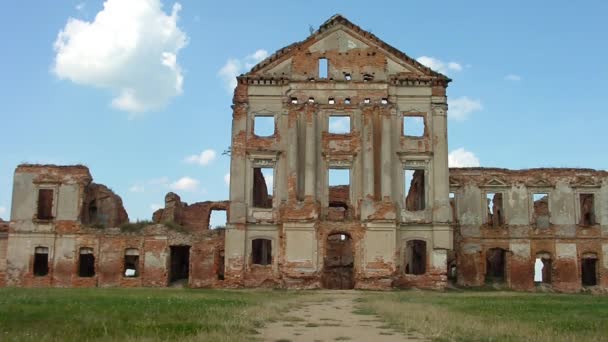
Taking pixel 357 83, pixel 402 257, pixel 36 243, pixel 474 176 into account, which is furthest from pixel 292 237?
pixel 36 243

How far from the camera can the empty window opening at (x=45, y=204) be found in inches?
1341

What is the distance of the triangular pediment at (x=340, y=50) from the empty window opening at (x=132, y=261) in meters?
10.6

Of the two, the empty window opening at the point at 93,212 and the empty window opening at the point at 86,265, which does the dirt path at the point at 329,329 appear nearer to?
the empty window opening at the point at 86,265

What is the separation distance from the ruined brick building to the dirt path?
549 inches

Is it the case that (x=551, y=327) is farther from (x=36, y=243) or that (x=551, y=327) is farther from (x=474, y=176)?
(x=36, y=243)

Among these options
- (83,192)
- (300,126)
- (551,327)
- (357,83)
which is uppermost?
(357,83)

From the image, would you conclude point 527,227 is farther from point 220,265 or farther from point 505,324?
point 505,324

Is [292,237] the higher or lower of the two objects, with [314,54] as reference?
lower

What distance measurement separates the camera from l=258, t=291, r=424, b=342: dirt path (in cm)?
1041

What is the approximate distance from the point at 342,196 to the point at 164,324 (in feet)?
81.6

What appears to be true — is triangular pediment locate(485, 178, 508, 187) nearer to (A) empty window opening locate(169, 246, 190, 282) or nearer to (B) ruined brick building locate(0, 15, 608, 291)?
(B) ruined brick building locate(0, 15, 608, 291)

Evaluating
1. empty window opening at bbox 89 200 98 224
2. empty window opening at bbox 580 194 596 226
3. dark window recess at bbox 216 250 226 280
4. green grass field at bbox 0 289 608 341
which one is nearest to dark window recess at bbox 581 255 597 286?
empty window opening at bbox 580 194 596 226

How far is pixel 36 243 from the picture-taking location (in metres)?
32.3

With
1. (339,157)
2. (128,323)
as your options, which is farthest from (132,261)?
(128,323)
